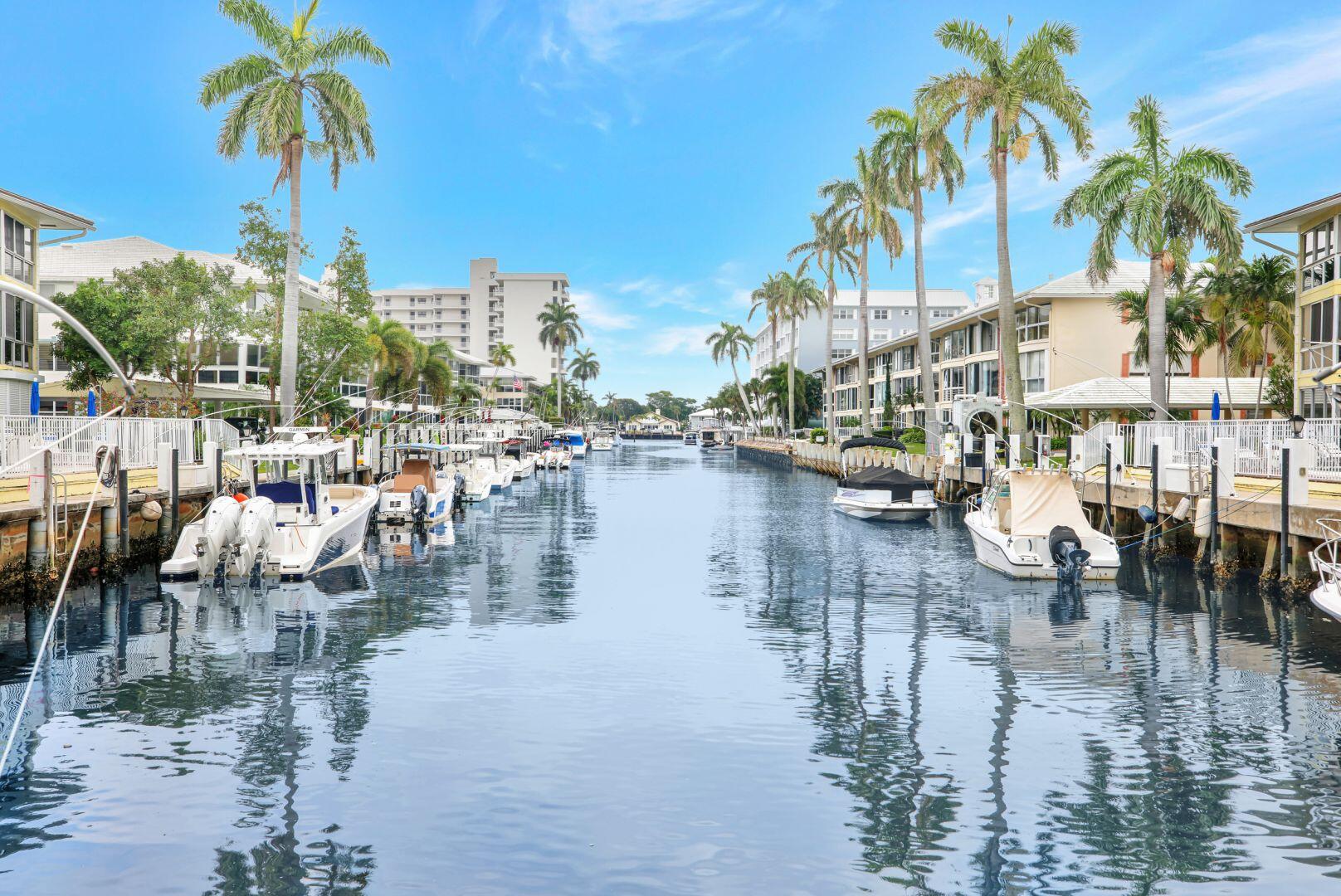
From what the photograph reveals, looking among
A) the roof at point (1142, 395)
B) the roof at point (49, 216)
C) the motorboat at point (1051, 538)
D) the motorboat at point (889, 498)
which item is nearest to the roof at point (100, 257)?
the roof at point (49, 216)

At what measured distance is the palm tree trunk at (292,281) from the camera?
4256cm

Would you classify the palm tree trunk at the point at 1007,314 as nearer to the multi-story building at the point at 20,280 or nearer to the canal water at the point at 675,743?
the canal water at the point at 675,743

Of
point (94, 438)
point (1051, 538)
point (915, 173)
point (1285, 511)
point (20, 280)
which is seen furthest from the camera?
point (915, 173)

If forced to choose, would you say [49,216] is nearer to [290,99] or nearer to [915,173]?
[290,99]

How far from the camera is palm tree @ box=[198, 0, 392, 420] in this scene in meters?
41.7

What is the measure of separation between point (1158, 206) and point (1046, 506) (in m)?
17.9

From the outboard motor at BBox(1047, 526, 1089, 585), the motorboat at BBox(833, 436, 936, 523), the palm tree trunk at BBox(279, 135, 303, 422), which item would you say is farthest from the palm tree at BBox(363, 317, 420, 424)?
the outboard motor at BBox(1047, 526, 1089, 585)

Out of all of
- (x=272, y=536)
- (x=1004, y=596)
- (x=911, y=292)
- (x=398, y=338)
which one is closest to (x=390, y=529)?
(x=272, y=536)

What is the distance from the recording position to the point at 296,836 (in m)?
10.7

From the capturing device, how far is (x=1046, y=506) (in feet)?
89.1

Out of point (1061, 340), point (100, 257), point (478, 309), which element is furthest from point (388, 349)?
point (478, 309)

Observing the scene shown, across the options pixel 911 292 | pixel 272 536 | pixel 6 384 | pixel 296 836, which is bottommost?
pixel 296 836

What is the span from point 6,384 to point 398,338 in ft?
123

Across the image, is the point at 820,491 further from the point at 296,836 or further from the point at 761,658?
the point at 296,836
